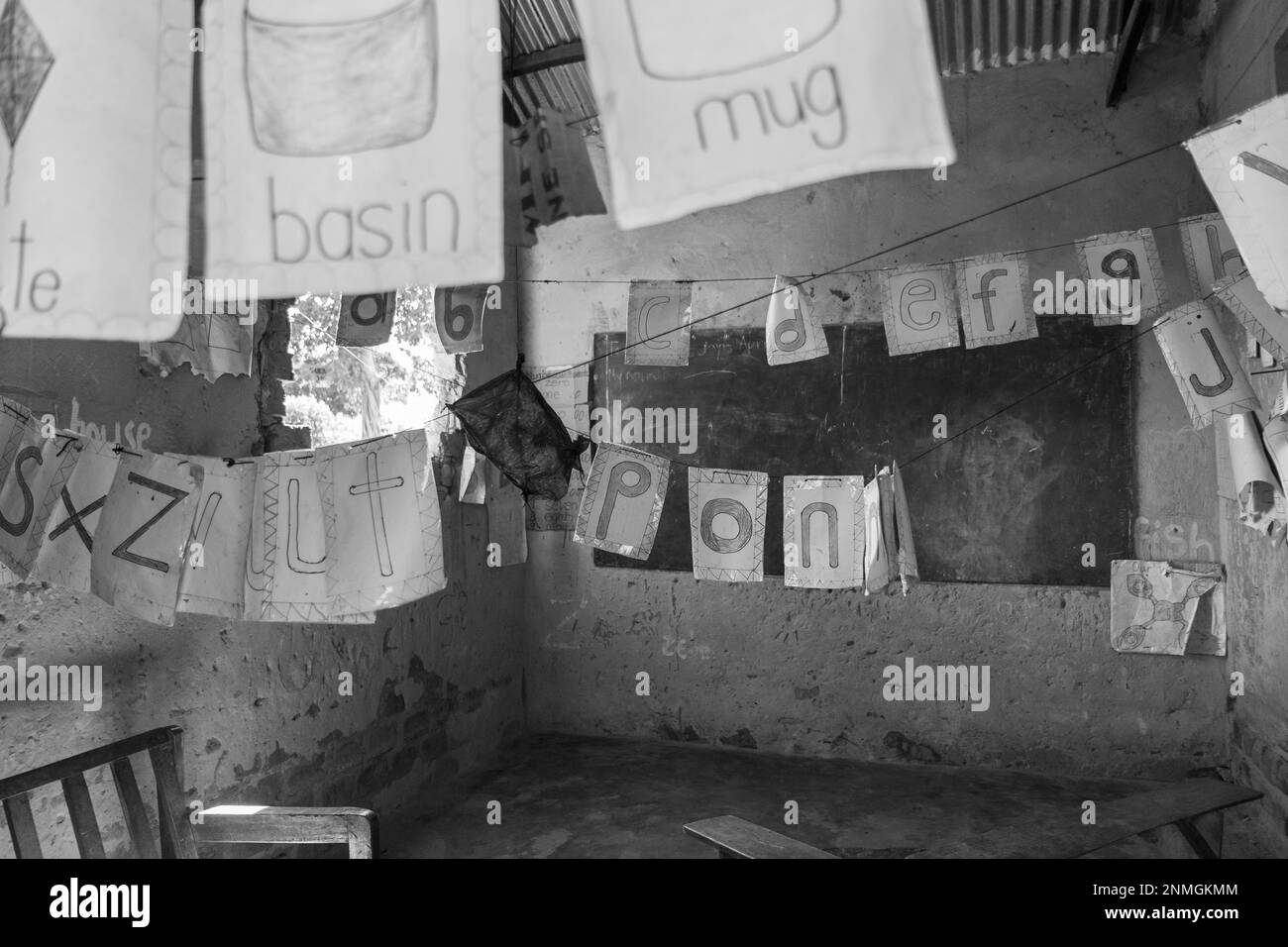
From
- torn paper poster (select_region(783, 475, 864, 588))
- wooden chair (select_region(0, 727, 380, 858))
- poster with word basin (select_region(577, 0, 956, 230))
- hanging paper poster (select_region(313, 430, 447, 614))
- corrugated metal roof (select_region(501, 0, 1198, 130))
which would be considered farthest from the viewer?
corrugated metal roof (select_region(501, 0, 1198, 130))

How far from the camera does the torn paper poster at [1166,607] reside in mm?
4316

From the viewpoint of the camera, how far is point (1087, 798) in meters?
4.13

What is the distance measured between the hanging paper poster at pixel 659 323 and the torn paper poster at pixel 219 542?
2097mm

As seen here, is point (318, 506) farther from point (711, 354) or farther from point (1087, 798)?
point (1087, 798)

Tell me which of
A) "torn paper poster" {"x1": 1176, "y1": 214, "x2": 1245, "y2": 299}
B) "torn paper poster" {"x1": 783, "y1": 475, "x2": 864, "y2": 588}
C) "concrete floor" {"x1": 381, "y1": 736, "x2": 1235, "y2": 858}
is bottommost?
"concrete floor" {"x1": 381, "y1": 736, "x2": 1235, "y2": 858}

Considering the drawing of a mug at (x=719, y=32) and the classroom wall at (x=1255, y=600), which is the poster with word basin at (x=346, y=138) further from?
the classroom wall at (x=1255, y=600)

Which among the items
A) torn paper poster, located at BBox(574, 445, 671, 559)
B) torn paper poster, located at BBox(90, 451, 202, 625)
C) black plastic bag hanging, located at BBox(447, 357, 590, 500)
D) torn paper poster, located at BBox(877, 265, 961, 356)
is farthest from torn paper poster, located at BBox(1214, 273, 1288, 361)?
torn paper poster, located at BBox(90, 451, 202, 625)

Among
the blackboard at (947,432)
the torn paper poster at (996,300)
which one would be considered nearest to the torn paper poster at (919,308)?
the torn paper poster at (996,300)

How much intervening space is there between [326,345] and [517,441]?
0.97 metres

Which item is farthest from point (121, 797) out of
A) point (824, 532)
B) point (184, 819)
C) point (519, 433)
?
point (824, 532)

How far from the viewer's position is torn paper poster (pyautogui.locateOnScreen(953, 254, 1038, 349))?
149 inches

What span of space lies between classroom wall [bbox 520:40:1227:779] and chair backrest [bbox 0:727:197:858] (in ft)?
10.0

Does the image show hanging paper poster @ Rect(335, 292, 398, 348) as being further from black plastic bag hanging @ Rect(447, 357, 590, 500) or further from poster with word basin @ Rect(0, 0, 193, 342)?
poster with word basin @ Rect(0, 0, 193, 342)

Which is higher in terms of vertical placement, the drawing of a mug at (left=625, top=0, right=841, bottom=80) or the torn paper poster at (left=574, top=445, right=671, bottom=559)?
the drawing of a mug at (left=625, top=0, right=841, bottom=80)
